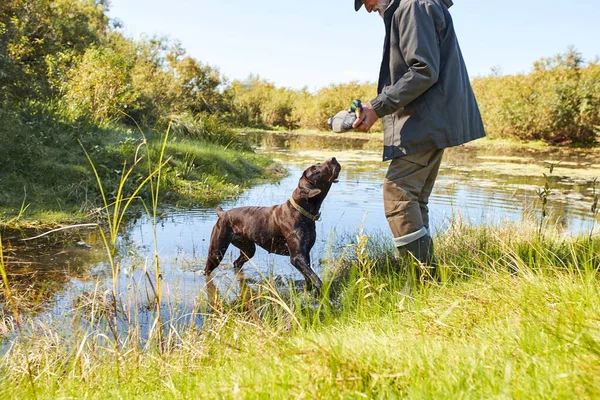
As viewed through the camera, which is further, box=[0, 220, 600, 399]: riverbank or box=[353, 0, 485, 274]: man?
box=[353, 0, 485, 274]: man

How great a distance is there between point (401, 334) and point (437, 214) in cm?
615

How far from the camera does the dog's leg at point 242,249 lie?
16.7 feet

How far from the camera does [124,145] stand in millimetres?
9859

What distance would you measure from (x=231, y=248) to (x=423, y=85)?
336cm

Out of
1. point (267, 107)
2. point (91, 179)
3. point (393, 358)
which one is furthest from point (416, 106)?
point (267, 107)

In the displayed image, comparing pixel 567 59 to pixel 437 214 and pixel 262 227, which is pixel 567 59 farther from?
pixel 262 227

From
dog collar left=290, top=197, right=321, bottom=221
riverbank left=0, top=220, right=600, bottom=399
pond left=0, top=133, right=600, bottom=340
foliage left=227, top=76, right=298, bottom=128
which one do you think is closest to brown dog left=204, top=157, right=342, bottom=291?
dog collar left=290, top=197, right=321, bottom=221

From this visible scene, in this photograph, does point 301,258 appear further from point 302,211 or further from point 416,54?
point 416,54

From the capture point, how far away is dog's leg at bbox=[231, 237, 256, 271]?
16.7ft

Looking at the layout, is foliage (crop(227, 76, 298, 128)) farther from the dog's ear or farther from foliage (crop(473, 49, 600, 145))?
the dog's ear

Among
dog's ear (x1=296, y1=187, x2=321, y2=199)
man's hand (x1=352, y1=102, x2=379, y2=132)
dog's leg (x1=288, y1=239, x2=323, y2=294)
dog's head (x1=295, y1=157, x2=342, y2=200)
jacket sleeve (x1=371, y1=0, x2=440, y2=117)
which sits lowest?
dog's leg (x1=288, y1=239, x2=323, y2=294)

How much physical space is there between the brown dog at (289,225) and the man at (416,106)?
81 cm

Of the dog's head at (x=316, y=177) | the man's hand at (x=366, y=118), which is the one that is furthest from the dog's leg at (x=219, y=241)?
the man's hand at (x=366, y=118)

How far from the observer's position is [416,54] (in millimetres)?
3574
